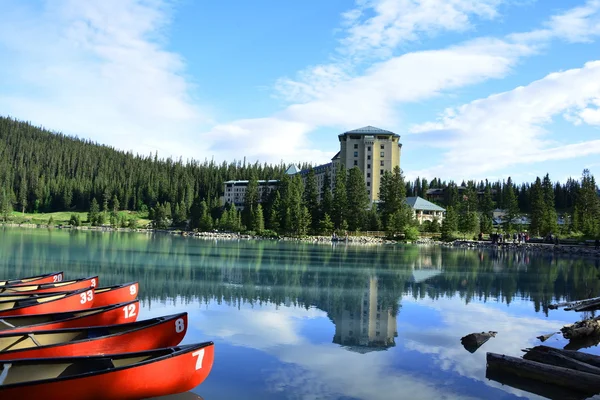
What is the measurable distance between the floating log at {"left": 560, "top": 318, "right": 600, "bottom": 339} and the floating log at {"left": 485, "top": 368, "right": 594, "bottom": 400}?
17.0ft

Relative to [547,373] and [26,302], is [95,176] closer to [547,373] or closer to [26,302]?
[26,302]

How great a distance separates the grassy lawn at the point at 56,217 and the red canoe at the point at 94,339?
125 m

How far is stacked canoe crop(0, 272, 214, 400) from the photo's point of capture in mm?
8047

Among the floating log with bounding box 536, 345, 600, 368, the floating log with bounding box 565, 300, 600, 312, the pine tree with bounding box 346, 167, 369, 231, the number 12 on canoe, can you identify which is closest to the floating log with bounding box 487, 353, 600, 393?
the floating log with bounding box 536, 345, 600, 368

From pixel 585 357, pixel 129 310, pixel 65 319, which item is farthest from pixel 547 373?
pixel 65 319

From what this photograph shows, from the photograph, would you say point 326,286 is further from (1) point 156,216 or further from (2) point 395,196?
(1) point 156,216

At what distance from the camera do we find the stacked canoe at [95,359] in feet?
26.4

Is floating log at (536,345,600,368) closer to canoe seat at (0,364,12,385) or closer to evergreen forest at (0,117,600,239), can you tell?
canoe seat at (0,364,12,385)

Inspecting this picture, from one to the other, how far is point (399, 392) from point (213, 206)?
12334 centimetres

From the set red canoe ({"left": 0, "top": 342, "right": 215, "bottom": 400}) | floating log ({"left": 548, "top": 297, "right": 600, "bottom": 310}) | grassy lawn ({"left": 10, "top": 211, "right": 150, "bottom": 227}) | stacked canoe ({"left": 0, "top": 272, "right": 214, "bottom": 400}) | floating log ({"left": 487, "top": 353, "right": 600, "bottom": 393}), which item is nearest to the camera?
red canoe ({"left": 0, "top": 342, "right": 215, "bottom": 400})

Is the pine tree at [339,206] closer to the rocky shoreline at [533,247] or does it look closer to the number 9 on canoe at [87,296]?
the rocky shoreline at [533,247]

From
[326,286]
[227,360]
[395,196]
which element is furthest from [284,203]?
[227,360]

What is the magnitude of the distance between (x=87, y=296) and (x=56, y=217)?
139m

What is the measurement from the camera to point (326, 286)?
2656 centimetres
